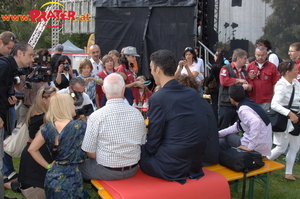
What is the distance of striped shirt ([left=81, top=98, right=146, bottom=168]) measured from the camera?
2.59m

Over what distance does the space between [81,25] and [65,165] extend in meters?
20.6

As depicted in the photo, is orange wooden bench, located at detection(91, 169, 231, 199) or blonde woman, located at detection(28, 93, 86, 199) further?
blonde woman, located at detection(28, 93, 86, 199)

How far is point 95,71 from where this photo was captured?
19.0ft

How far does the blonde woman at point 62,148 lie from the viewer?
104 inches

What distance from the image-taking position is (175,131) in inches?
104

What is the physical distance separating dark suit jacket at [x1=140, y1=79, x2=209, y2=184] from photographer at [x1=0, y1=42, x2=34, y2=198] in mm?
1579

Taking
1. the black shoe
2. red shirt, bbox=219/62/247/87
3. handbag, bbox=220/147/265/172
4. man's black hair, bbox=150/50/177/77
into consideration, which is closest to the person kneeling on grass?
handbag, bbox=220/147/265/172

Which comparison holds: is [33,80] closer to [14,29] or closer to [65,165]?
[65,165]

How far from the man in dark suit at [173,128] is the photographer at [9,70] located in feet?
5.17

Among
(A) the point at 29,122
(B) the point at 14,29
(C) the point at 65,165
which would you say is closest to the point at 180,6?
(A) the point at 29,122

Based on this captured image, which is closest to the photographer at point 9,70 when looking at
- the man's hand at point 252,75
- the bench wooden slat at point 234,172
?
the bench wooden slat at point 234,172

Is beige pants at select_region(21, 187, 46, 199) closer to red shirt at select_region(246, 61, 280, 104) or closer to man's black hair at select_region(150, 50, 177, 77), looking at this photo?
man's black hair at select_region(150, 50, 177, 77)

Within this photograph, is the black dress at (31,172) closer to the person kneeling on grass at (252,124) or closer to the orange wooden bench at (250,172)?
the orange wooden bench at (250,172)

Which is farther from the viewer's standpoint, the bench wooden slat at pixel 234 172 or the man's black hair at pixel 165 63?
the bench wooden slat at pixel 234 172
